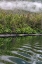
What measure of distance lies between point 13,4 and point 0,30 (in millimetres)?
46813

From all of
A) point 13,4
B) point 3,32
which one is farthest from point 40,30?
point 13,4

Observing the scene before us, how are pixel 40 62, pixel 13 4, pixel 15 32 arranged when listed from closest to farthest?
1. pixel 40 62
2. pixel 15 32
3. pixel 13 4

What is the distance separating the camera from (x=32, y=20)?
49.1 m

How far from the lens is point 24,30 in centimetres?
4000

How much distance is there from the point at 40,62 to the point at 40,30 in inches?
1444

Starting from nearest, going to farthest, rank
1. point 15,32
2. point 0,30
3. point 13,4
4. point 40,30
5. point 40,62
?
point 40,62 → point 0,30 → point 15,32 → point 40,30 → point 13,4

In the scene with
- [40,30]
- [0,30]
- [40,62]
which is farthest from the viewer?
[40,30]

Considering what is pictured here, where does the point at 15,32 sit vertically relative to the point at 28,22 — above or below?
below

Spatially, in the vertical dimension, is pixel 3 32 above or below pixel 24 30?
below

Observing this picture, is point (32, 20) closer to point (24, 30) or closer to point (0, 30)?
point (24, 30)

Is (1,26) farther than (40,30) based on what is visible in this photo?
No

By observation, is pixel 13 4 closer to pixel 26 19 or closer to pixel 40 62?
pixel 26 19

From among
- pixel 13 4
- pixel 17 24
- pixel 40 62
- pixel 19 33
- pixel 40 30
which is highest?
pixel 13 4

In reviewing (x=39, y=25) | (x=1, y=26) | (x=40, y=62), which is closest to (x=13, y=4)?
(x=39, y=25)
